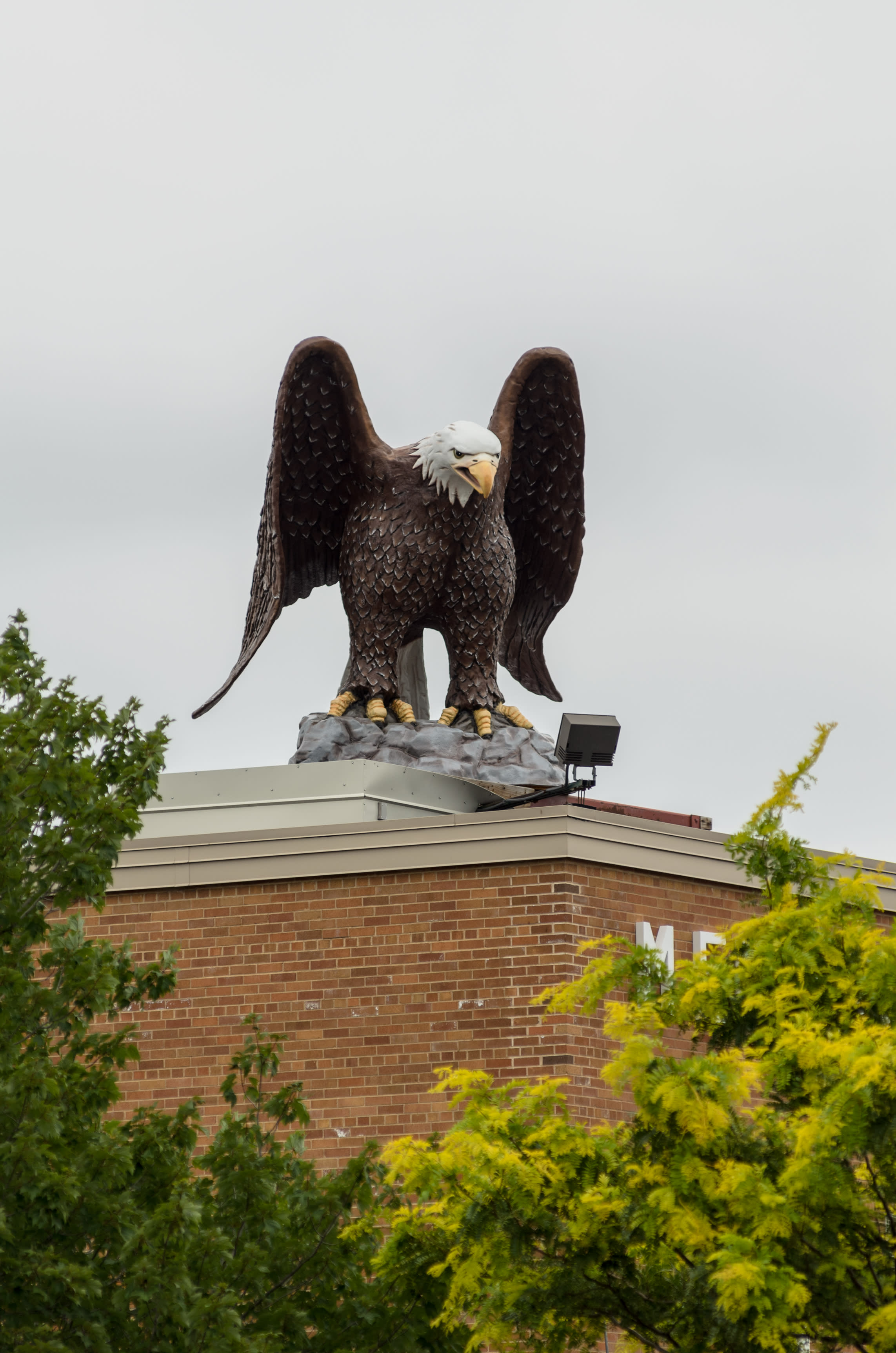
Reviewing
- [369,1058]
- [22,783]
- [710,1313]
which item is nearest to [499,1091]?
[710,1313]

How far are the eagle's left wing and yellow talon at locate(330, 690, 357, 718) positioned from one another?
1.94 m

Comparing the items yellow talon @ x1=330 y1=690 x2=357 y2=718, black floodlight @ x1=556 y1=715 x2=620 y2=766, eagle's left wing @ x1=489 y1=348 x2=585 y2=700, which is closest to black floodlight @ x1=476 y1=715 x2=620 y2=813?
black floodlight @ x1=556 y1=715 x2=620 y2=766

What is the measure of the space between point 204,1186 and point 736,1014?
2.45 meters

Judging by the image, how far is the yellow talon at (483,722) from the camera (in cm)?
1543

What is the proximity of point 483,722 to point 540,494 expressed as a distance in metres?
2.45

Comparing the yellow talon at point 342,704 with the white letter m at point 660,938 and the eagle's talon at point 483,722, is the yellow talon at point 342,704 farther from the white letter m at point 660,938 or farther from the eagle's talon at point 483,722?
the white letter m at point 660,938

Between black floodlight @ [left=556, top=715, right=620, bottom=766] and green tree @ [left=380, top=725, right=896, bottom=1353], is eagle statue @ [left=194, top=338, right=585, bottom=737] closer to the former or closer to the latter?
black floodlight @ [left=556, top=715, right=620, bottom=766]

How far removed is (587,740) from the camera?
13.4 m

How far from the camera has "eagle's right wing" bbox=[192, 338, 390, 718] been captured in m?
15.1

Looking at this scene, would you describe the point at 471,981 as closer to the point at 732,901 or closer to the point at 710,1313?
the point at 732,901

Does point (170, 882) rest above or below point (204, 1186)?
above

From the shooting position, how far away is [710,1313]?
7.62m

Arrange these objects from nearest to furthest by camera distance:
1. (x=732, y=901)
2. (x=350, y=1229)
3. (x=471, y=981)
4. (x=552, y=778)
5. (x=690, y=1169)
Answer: (x=690, y=1169), (x=350, y=1229), (x=471, y=981), (x=732, y=901), (x=552, y=778)

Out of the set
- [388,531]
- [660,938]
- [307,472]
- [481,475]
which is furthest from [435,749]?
[660,938]
